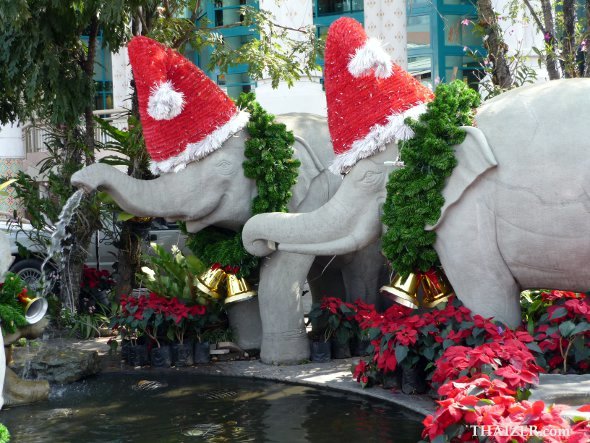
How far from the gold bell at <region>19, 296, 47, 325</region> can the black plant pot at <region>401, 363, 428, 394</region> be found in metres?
2.55

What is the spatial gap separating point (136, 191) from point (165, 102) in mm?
693

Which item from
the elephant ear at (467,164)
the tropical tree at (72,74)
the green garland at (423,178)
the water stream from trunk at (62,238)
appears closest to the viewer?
the elephant ear at (467,164)

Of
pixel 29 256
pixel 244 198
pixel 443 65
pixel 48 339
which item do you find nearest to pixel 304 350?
pixel 244 198

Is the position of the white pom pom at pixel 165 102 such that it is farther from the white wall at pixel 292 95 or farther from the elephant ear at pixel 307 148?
the white wall at pixel 292 95

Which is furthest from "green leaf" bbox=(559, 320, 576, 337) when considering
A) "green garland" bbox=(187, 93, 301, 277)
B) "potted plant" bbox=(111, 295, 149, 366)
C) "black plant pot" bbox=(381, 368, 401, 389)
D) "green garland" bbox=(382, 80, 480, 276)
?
"potted plant" bbox=(111, 295, 149, 366)

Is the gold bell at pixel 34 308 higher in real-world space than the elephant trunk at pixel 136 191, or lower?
lower

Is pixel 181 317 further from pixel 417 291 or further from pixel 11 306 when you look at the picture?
pixel 417 291

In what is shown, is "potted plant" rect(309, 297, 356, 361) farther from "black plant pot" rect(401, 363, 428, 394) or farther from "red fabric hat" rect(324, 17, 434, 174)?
"red fabric hat" rect(324, 17, 434, 174)

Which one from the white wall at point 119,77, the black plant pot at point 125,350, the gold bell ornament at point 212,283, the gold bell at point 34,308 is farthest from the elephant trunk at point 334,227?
the white wall at point 119,77

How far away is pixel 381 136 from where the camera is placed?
611cm

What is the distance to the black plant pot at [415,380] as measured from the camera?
6.20 meters

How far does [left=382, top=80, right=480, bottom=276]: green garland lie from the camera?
19.1 feet

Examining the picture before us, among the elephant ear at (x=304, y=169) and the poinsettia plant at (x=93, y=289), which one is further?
the poinsettia plant at (x=93, y=289)

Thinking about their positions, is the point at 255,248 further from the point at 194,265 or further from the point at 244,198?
the point at 194,265
